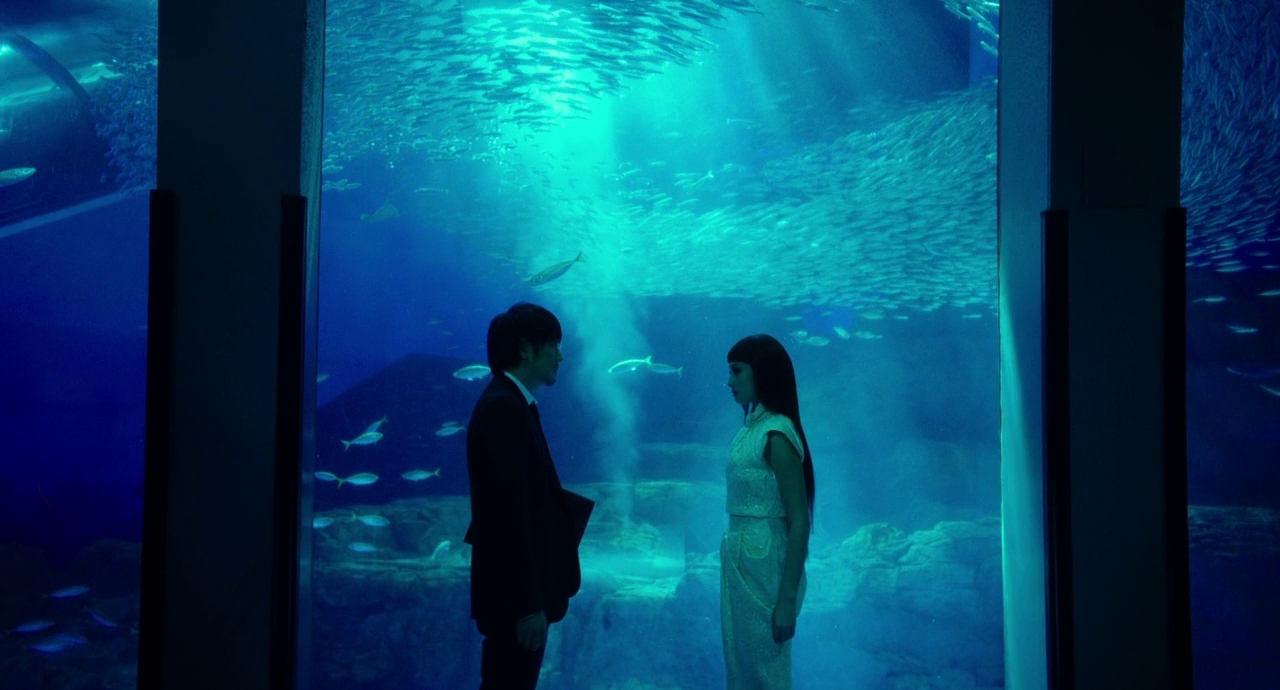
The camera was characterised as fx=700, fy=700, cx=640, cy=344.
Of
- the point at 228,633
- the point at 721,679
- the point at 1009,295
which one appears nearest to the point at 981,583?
the point at 721,679

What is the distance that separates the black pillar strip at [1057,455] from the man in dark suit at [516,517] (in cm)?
175

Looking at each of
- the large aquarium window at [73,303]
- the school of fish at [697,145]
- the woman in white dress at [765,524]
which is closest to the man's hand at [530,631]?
the woman in white dress at [765,524]

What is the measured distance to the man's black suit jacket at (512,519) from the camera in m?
2.35

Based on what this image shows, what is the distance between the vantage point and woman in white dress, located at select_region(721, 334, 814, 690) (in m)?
2.73

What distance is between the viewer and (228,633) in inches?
95.2

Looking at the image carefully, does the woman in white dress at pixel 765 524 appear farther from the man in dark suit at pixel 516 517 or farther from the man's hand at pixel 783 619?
the man in dark suit at pixel 516 517

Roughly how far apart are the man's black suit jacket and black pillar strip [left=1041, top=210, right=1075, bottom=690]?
1766mm

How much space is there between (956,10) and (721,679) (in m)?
10.2

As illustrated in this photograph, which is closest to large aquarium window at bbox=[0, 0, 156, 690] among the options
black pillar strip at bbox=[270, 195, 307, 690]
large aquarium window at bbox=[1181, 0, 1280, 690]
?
black pillar strip at bbox=[270, 195, 307, 690]

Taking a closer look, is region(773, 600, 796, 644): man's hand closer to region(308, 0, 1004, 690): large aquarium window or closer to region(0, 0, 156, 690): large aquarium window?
region(308, 0, 1004, 690): large aquarium window

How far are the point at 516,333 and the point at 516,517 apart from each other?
2.26ft

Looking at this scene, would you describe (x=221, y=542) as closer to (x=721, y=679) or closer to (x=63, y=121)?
(x=721, y=679)

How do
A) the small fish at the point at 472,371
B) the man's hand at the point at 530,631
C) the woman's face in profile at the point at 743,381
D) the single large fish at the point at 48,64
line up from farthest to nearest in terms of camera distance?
1. the single large fish at the point at 48,64
2. the small fish at the point at 472,371
3. the woman's face in profile at the point at 743,381
4. the man's hand at the point at 530,631

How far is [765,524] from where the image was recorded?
2816 mm
